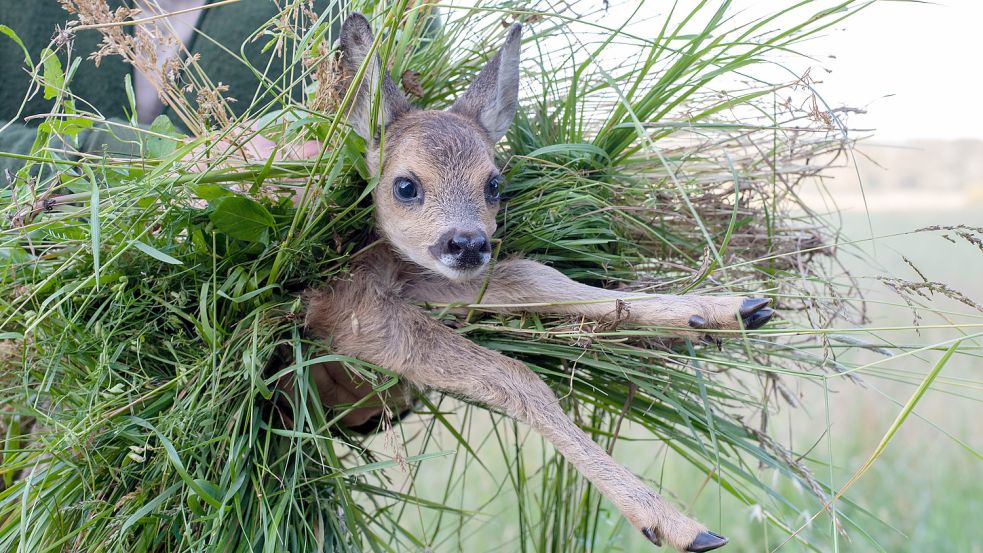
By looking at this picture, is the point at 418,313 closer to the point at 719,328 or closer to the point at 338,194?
the point at 338,194

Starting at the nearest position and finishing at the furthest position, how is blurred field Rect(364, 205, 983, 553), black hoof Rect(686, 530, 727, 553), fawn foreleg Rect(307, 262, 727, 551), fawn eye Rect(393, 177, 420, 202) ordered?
black hoof Rect(686, 530, 727, 553), fawn foreleg Rect(307, 262, 727, 551), fawn eye Rect(393, 177, 420, 202), blurred field Rect(364, 205, 983, 553)

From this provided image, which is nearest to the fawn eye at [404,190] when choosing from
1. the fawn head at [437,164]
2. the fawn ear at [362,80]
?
the fawn head at [437,164]

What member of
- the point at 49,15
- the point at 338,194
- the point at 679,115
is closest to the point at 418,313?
the point at 338,194

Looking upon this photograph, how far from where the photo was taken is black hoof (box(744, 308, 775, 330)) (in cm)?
163

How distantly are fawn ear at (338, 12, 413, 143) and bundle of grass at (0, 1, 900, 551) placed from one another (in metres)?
0.06

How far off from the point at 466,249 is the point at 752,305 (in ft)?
2.16

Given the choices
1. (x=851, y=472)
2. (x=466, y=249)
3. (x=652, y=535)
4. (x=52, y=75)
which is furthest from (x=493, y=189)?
(x=851, y=472)

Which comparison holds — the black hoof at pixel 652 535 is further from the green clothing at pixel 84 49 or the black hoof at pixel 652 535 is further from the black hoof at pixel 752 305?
the green clothing at pixel 84 49

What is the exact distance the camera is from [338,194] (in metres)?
1.90

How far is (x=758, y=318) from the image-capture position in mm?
1637

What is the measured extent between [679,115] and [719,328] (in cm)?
78

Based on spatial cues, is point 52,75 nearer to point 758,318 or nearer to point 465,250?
point 465,250

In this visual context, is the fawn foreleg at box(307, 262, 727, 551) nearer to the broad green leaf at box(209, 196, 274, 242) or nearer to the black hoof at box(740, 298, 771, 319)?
the broad green leaf at box(209, 196, 274, 242)

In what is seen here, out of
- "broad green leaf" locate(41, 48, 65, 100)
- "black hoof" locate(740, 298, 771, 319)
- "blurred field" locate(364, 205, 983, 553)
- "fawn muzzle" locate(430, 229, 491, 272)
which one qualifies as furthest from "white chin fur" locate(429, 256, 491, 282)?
"blurred field" locate(364, 205, 983, 553)
